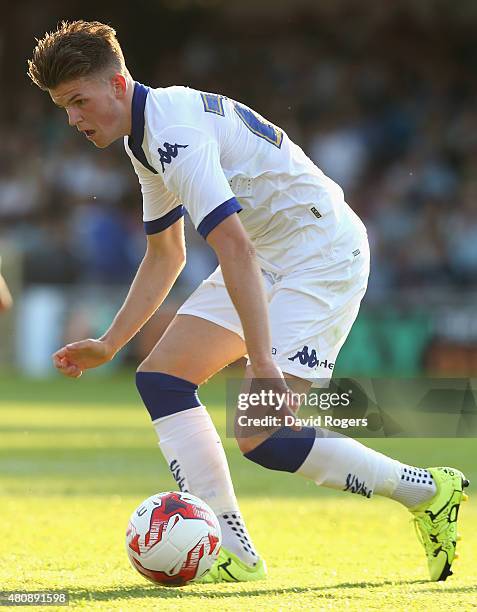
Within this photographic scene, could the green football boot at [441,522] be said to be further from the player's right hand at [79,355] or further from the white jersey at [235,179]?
the player's right hand at [79,355]

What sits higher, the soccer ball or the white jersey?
the white jersey

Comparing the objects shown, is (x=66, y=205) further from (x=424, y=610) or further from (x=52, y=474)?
(x=424, y=610)

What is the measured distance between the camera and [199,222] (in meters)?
4.57

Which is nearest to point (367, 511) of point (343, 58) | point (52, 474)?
point (52, 474)

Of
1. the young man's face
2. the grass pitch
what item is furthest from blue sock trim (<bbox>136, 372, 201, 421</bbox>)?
the young man's face

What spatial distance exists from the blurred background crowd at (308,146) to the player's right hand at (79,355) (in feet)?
37.4

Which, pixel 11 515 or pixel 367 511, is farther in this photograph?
pixel 367 511

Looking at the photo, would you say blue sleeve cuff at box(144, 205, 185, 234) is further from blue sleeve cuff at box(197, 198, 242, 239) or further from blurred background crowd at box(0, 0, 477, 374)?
blurred background crowd at box(0, 0, 477, 374)

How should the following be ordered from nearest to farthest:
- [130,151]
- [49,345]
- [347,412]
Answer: [130,151], [347,412], [49,345]

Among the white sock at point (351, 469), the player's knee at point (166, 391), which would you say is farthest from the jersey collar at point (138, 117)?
the white sock at point (351, 469)

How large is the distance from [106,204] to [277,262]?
14.5 m

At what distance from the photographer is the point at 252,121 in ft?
16.7

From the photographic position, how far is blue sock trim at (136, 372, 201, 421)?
17.2 ft

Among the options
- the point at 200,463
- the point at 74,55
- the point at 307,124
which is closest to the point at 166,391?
the point at 200,463
